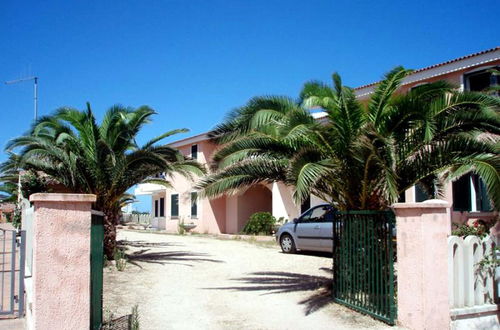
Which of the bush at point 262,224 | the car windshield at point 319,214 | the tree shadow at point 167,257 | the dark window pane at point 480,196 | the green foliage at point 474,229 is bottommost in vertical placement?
the tree shadow at point 167,257

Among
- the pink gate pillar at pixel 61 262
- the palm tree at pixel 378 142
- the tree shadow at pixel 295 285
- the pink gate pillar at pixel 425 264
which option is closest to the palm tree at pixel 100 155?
the tree shadow at pixel 295 285

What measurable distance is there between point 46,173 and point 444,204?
34.4 ft

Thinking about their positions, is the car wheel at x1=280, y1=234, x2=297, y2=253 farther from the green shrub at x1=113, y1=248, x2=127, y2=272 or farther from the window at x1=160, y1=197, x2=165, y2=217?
the window at x1=160, y1=197, x2=165, y2=217

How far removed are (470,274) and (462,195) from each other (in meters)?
8.99

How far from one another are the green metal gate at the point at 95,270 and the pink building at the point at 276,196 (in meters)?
2.93

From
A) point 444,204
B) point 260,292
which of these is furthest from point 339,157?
point 260,292

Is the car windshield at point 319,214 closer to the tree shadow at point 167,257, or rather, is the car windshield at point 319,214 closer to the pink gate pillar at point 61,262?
the tree shadow at point 167,257

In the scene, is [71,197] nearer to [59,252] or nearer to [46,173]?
[59,252]

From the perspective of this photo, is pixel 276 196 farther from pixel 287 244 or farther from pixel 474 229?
pixel 474 229

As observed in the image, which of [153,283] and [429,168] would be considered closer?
[429,168]

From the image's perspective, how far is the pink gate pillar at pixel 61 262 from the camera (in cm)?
516

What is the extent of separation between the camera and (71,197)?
5266 mm

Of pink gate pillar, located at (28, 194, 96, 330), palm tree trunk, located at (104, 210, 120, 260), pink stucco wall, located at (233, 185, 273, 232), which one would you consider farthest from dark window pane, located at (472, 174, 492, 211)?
pink stucco wall, located at (233, 185, 273, 232)

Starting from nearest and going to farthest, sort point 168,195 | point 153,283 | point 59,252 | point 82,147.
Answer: point 59,252 → point 153,283 → point 82,147 → point 168,195
